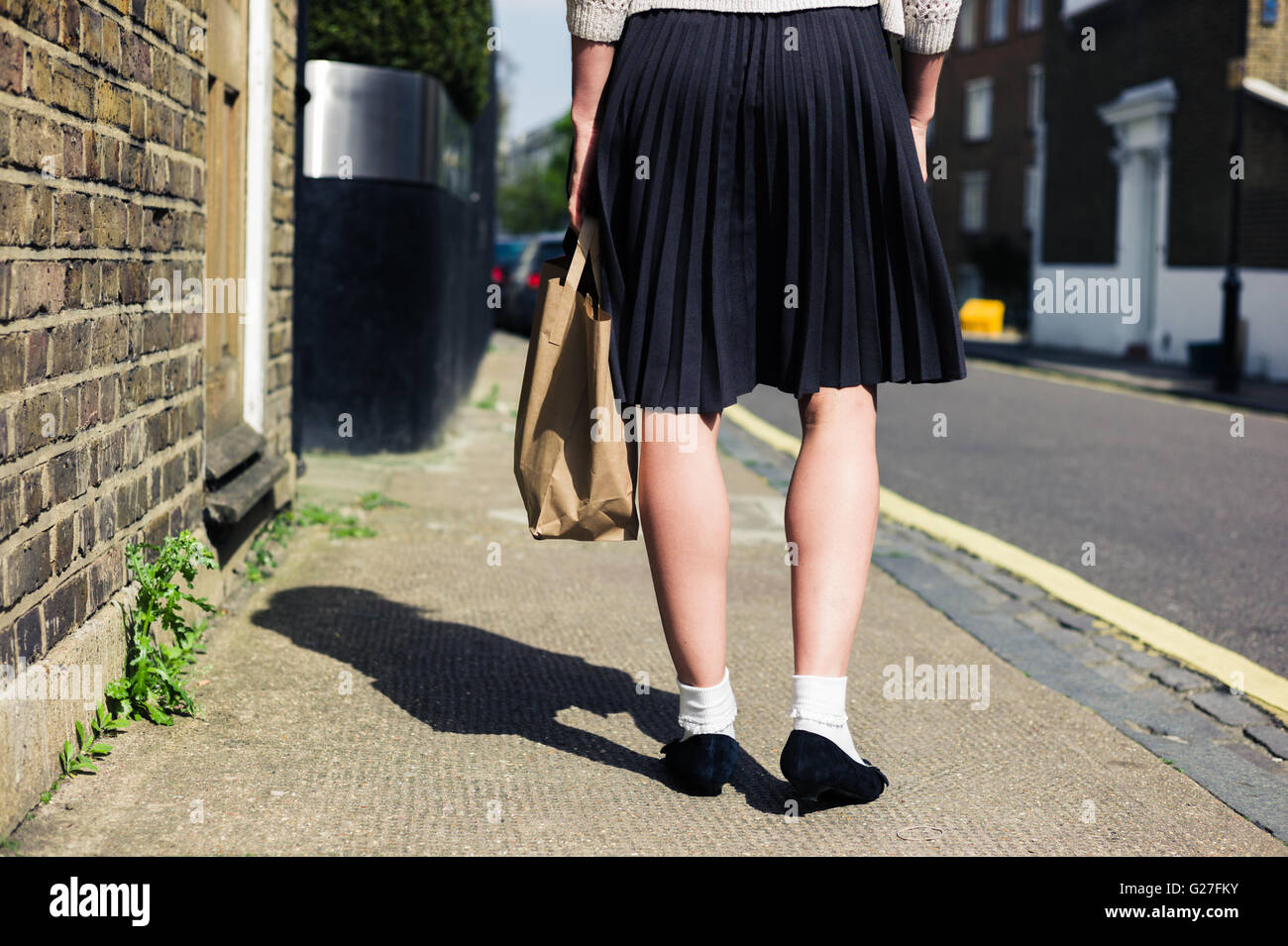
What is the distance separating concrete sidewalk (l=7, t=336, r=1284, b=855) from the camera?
2.47m

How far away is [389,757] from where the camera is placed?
2.83m

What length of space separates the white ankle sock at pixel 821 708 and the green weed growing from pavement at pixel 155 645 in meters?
1.29

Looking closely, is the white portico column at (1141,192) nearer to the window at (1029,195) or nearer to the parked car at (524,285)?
the parked car at (524,285)

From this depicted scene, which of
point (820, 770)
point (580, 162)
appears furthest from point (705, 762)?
point (580, 162)

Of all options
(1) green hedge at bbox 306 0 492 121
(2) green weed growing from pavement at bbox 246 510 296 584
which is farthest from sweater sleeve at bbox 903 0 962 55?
(1) green hedge at bbox 306 0 492 121

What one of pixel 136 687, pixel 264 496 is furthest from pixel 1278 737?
pixel 264 496

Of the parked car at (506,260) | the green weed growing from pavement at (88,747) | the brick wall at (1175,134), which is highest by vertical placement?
the brick wall at (1175,134)

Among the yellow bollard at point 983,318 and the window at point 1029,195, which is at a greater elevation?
the window at point 1029,195

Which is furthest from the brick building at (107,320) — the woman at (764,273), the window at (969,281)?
the window at (969,281)

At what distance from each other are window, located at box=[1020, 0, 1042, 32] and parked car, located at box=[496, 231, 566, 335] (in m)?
16.8

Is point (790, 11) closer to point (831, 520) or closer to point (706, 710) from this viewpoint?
point (831, 520)

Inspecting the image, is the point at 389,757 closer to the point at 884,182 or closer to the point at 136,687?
the point at 136,687

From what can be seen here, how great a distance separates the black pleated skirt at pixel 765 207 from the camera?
2631mm
